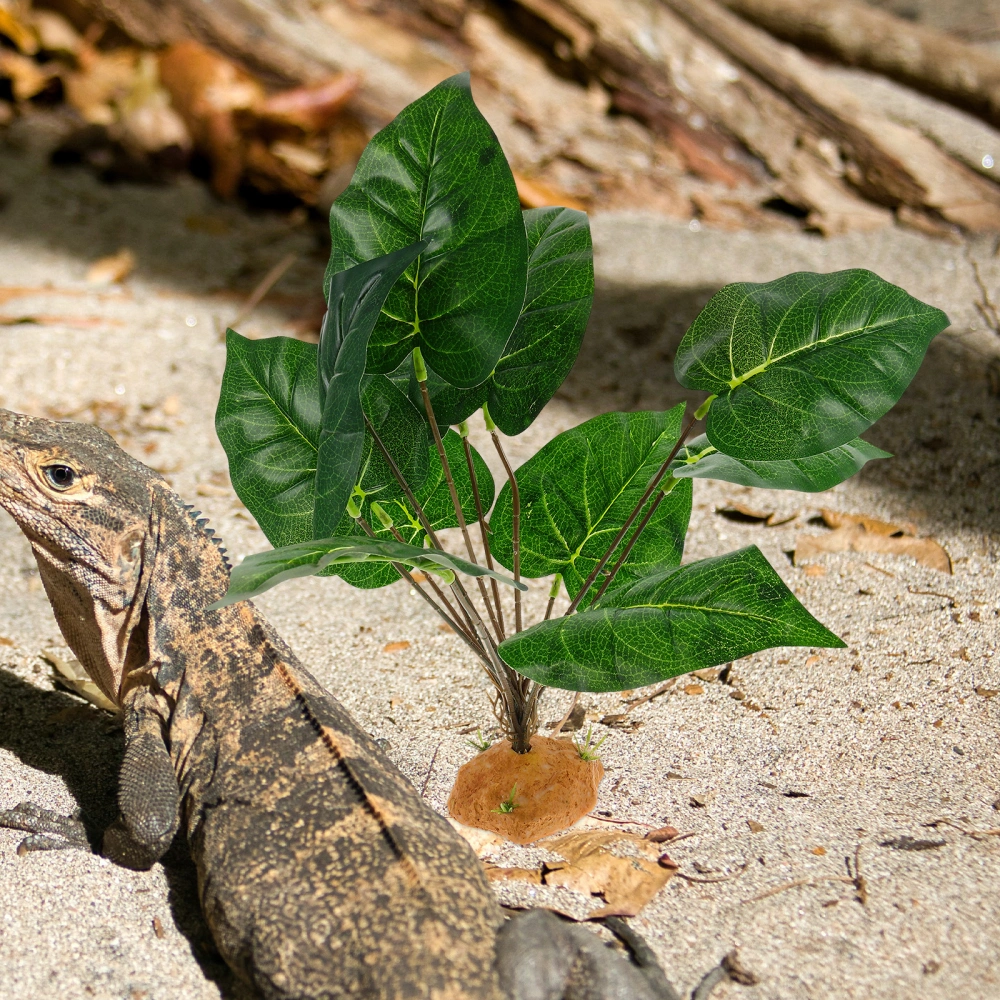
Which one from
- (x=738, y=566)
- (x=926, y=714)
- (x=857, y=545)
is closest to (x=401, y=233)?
(x=738, y=566)

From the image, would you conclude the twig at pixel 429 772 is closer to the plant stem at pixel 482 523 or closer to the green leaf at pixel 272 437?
the plant stem at pixel 482 523

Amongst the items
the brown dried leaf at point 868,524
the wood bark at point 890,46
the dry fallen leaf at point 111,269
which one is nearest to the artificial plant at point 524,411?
the brown dried leaf at point 868,524

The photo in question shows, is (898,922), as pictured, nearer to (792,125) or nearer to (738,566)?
(738,566)

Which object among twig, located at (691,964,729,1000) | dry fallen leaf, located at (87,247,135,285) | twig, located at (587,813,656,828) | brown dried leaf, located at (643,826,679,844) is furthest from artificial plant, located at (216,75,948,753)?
dry fallen leaf, located at (87,247,135,285)

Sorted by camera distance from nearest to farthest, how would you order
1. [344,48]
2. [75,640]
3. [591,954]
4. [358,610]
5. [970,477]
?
[591,954]
[75,640]
[358,610]
[970,477]
[344,48]

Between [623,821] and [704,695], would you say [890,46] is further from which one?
[623,821]

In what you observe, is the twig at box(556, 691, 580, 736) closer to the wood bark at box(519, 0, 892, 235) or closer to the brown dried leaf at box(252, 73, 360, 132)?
the wood bark at box(519, 0, 892, 235)
